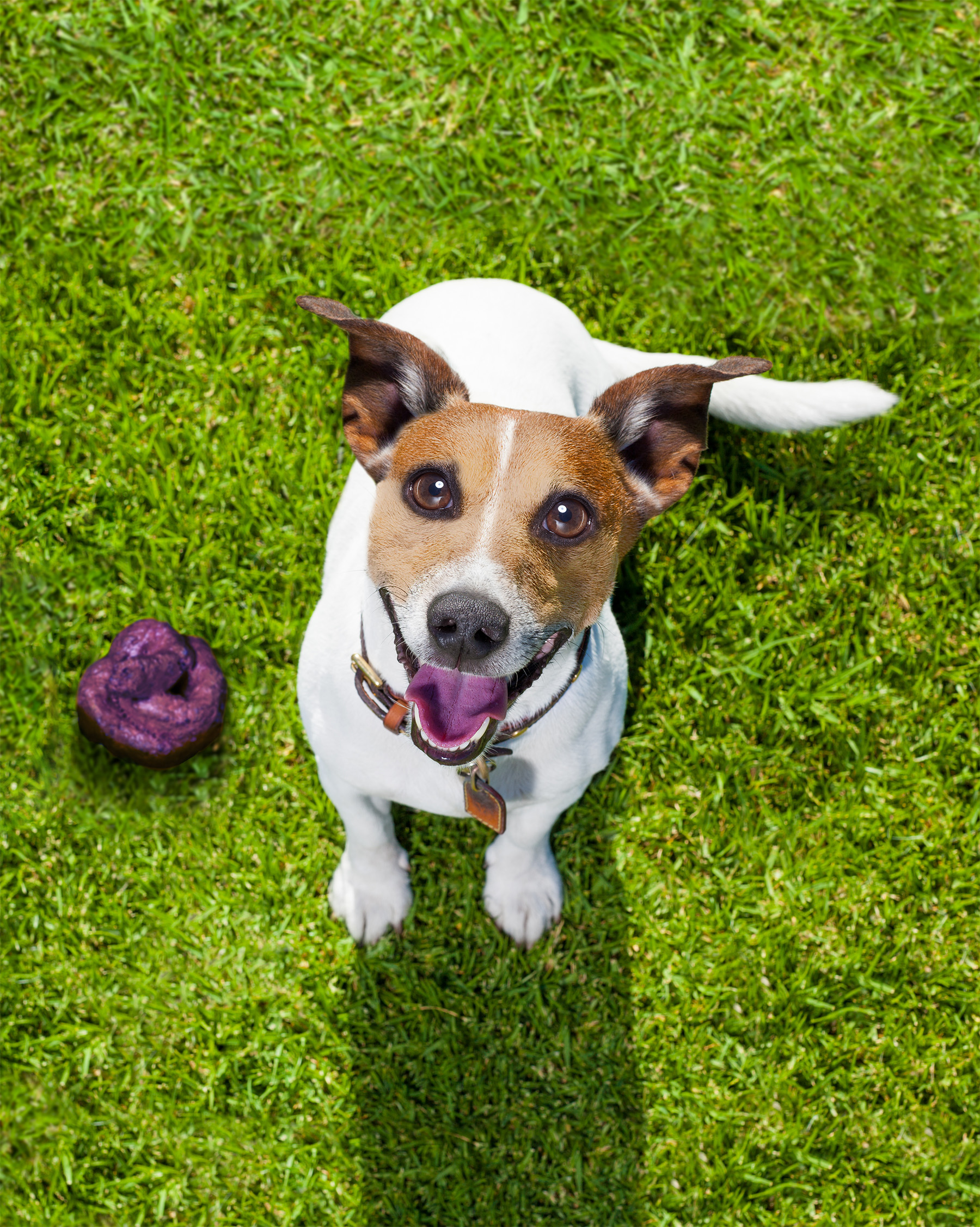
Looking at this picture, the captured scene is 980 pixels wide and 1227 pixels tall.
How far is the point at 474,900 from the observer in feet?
14.2

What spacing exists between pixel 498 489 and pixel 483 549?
17cm

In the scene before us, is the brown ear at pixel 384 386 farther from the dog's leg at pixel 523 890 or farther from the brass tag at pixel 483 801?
the dog's leg at pixel 523 890

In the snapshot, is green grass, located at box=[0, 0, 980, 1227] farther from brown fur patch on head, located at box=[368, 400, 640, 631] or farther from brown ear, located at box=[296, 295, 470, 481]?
brown fur patch on head, located at box=[368, 400, 640, 631]

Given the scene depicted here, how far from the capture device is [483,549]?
2572 mm

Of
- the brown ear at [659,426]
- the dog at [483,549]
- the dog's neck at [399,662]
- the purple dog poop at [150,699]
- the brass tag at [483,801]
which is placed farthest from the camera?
the purple dog poop at [150,699]

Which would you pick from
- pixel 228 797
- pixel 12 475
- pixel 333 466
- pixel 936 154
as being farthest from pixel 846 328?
pixel 12 475

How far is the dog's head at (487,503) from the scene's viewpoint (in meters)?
2.53

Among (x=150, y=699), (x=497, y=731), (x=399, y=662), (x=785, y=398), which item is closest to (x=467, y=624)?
(x=399, y=662)

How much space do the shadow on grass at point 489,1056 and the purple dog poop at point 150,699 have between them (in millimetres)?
902

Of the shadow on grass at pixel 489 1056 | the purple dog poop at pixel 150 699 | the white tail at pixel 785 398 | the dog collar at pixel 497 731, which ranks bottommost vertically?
the shadow on grass at pixel 489 1056

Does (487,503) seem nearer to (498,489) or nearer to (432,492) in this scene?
(498,489)

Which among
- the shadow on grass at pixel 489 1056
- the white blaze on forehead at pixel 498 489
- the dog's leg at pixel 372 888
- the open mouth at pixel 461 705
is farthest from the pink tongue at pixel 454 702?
the shadow on grass at pixel 489 1056

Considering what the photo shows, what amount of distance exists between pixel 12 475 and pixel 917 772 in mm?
4104

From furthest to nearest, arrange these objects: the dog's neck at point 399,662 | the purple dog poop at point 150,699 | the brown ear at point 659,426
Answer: the purple dog poop at point 150,699 < the dog's neck at point 399,662 < the brown ear at point 659,426
